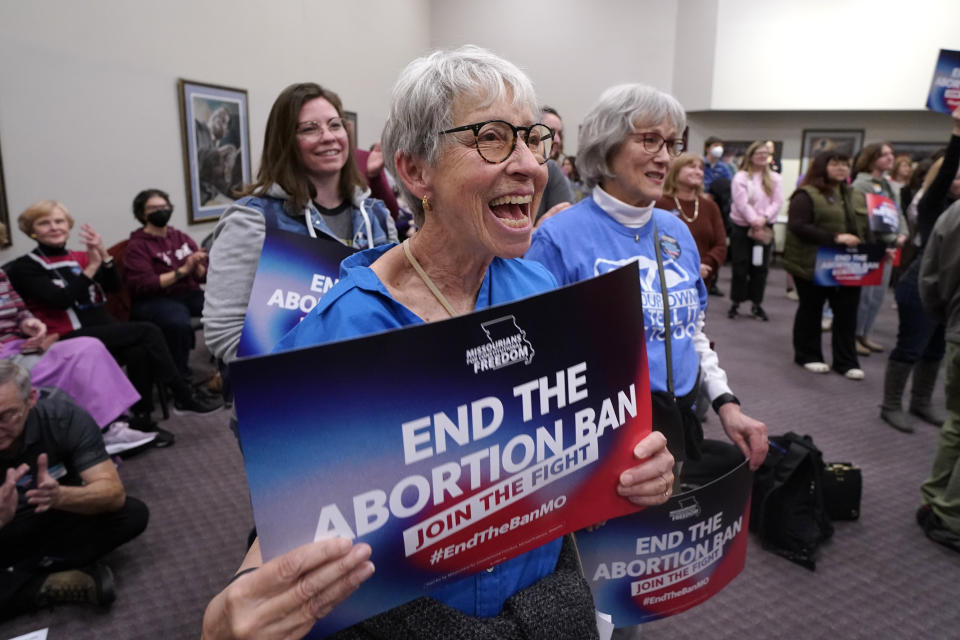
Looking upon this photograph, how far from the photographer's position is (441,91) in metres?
0.95

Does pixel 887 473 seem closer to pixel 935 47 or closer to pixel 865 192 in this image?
pixel 865 192

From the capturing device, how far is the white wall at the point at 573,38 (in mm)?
11570

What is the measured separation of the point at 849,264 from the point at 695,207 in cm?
118

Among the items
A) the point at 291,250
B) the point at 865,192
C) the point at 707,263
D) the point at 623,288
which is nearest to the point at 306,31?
the point at 707,263

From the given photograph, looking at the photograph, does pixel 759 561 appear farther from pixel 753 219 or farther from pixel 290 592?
pixel 753 219

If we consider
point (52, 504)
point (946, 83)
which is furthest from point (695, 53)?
point (52, 504)

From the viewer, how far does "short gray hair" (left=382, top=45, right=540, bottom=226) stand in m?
0.95

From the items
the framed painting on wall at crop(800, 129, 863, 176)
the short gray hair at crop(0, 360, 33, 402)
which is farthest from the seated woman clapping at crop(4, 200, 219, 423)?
the framed painting on wall at crop(800, 129, 863, 176)

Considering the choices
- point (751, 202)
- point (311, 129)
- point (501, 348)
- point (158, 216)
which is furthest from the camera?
point (751, 202)

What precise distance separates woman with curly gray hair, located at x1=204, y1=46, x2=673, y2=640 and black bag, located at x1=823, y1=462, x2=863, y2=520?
249 cm

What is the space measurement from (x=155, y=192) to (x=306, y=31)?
10.7 ft

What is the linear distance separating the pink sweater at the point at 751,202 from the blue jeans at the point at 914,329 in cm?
276

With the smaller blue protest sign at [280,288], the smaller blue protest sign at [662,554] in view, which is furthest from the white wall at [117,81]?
the smaller blue protest sign at [662,554]

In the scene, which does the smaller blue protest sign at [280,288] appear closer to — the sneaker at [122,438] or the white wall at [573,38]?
the sneaker at [122,438]
